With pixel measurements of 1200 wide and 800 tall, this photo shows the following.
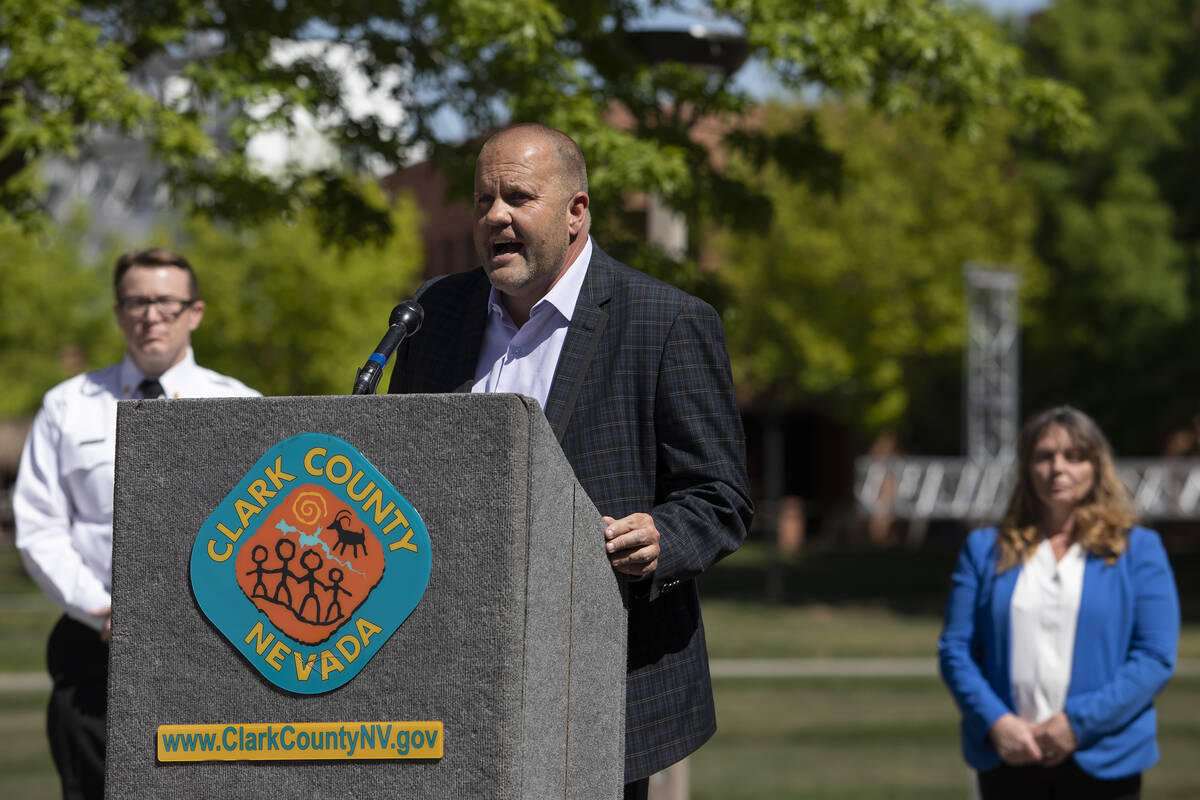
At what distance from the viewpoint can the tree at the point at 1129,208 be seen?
3036cm

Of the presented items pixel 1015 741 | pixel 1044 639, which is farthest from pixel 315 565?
pixel 1044 639

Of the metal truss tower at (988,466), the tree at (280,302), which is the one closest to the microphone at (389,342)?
the metal truss tower at (988,466)

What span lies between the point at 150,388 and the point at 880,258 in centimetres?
3399

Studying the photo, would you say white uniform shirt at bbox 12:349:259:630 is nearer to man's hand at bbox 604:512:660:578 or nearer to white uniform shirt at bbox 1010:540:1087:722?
man's hand at bbox 604:512:660:578

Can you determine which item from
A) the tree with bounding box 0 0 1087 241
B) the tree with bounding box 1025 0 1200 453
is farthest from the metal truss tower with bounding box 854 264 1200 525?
the tree with bounding box 0 0 1087 241

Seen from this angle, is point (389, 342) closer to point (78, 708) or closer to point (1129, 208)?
point (78, 708)

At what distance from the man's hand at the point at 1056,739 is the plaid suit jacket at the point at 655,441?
7.08ft

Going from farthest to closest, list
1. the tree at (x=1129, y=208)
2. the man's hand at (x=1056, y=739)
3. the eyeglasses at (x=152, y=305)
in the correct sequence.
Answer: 1. the tree at (x=1129, y=208)
2. the man's hand at (x=1056, y=739)
3. the eyeglasses at (x=152, y=305)

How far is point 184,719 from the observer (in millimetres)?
2686

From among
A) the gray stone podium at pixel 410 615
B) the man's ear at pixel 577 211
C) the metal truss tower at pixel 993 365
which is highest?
the man's ear at pixel 577 211

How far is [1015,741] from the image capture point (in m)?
5.06

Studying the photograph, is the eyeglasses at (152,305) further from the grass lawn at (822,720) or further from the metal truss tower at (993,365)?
the metal truss tower at (993,365)

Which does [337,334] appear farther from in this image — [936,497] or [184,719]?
[184,719]

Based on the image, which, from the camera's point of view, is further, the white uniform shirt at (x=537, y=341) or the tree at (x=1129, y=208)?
the tree at (x=1129, y=208)
